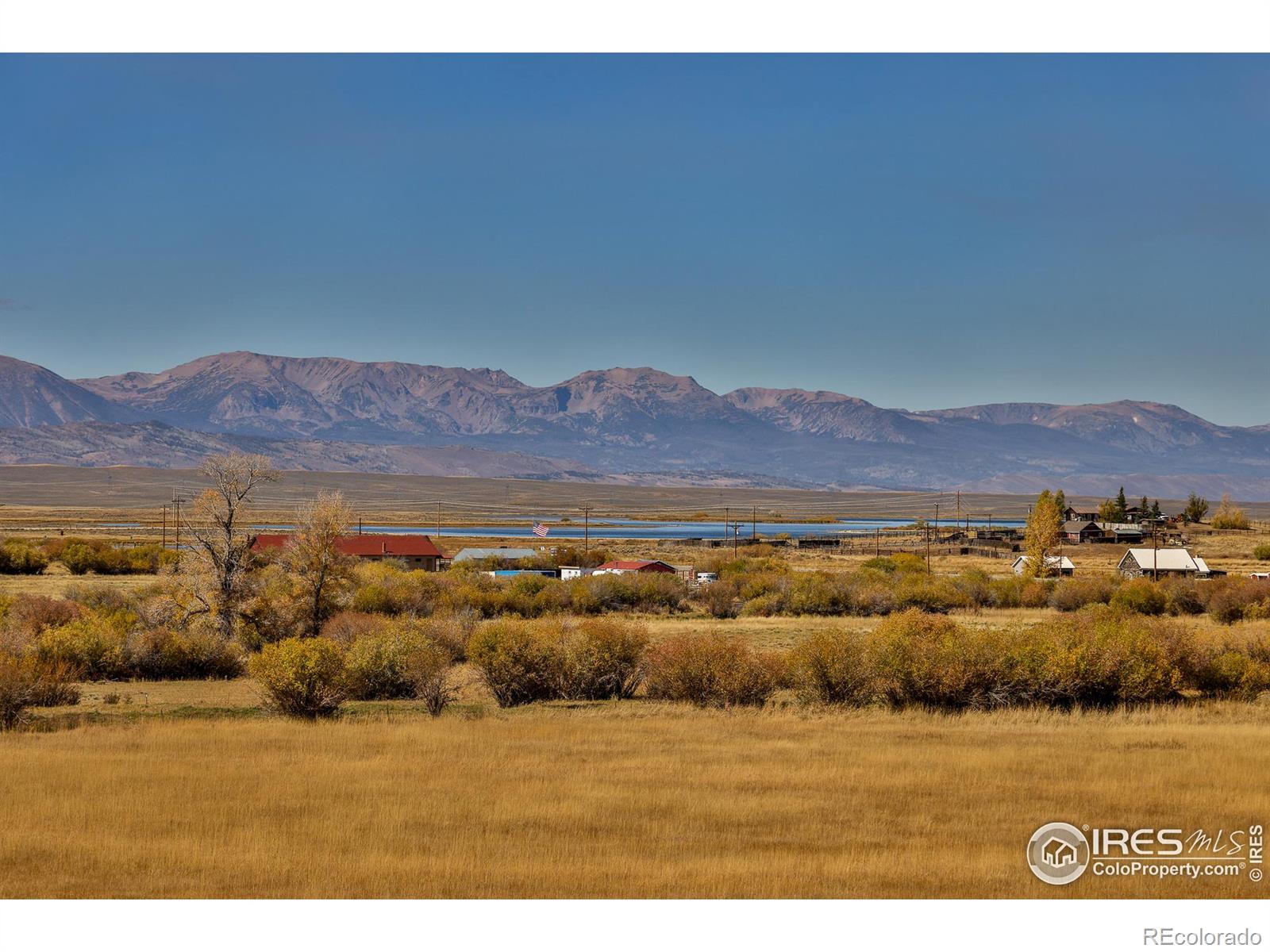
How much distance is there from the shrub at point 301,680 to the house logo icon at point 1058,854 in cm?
1527

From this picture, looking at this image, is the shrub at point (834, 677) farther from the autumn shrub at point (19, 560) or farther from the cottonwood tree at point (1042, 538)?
the autumn shrub at point (19, 560)

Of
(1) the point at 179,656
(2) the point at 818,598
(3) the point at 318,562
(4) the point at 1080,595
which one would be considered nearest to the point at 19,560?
(3) the point at 318,562

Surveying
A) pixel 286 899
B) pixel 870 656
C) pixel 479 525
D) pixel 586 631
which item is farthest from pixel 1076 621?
pixel 479 525

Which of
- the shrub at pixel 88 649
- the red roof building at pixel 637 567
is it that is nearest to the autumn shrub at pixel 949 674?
the shrub at pixel 88 649

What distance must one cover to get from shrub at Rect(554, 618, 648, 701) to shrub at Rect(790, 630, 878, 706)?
420 centimetres

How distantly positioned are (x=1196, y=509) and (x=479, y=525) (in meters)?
93.7

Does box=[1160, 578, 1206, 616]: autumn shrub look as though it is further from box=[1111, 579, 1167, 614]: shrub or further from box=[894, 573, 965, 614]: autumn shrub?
box=[894, 573, 965, 614]: autumn shrub

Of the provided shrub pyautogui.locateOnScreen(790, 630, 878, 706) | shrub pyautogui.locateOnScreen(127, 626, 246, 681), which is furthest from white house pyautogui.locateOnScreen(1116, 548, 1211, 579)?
shrub pyautogui.locateOnScreen(127, 626, 246, 681)

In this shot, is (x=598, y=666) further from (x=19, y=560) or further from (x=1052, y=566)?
(x=1052, y=566)

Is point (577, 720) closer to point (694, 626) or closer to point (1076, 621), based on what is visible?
point (1076, 621)

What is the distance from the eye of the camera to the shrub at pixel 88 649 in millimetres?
30328

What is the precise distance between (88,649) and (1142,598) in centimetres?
4390

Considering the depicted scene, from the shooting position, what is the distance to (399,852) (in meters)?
13.7

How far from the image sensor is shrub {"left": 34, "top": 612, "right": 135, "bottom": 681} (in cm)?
3033
